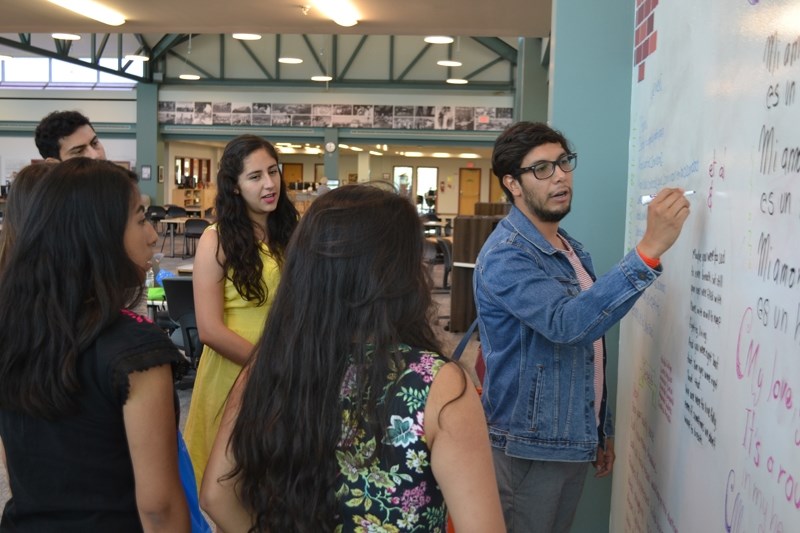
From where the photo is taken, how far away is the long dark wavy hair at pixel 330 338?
1.41 meters

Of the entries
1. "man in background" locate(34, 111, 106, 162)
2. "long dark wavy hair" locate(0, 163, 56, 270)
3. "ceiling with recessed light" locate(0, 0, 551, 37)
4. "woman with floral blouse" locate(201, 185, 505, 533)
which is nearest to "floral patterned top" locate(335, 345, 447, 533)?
"woman with floral blouse" locate(201, 185, 505, 533)

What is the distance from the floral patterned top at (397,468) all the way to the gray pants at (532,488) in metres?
0.98

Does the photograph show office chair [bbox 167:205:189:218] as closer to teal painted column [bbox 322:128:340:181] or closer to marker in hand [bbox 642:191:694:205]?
teal painted column [bbox 322:128:340:181]

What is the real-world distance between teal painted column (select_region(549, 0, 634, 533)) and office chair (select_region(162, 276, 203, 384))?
11.0 ft

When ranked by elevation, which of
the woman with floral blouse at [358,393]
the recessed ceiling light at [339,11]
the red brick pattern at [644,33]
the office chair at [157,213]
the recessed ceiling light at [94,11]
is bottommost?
the office chair at [157,213]

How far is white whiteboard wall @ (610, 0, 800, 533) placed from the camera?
1441 millimetres

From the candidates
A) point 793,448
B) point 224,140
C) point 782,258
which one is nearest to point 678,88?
point 782,258

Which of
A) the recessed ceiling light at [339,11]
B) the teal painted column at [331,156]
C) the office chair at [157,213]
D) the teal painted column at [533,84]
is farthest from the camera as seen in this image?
the teal painted column at [331,156]

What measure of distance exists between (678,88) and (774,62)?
810 millimetres

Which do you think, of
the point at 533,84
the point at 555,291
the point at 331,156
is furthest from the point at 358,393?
the point at 331,156

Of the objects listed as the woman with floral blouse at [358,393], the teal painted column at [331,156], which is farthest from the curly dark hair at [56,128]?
the teal painted column at [331,156]

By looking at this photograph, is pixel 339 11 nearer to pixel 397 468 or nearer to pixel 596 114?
pixel 596 114

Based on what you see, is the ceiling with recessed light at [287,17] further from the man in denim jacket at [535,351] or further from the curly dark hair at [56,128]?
the man in denim jacket at [535,351]

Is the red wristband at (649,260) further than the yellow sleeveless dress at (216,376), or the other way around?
the yellow sleeveless dress at (216,376)
